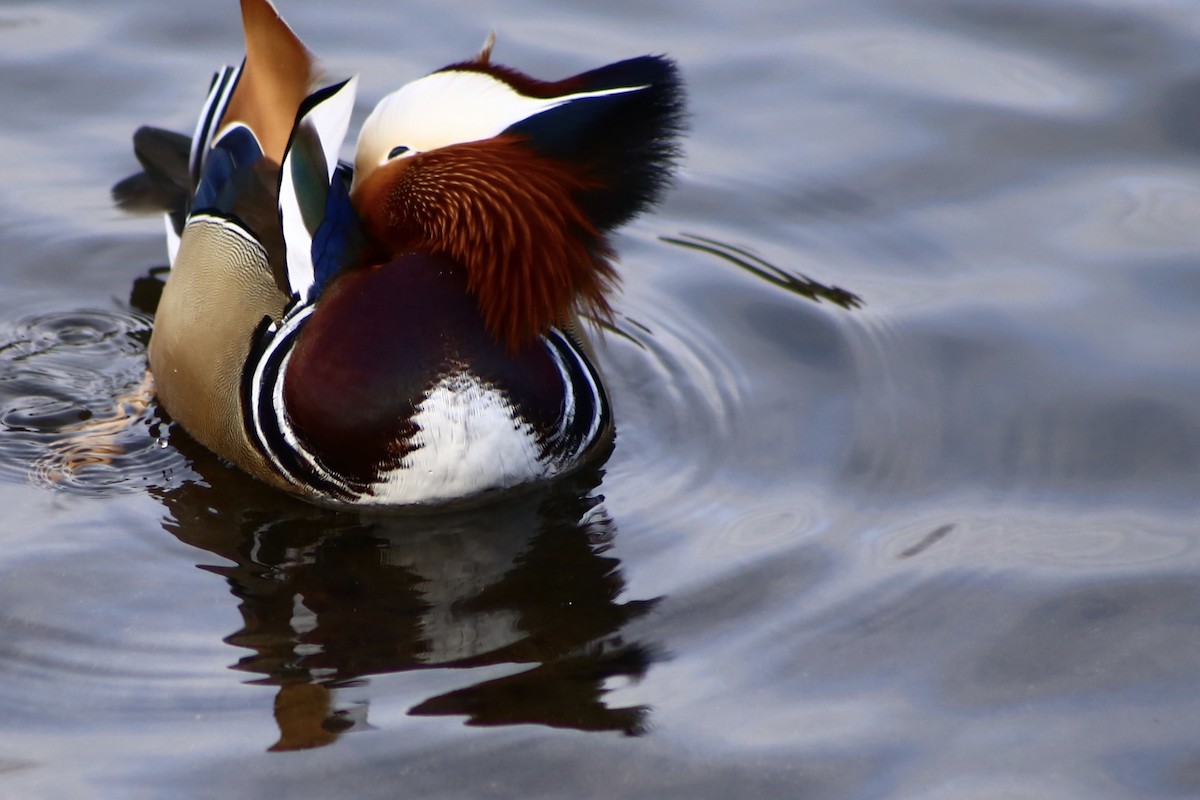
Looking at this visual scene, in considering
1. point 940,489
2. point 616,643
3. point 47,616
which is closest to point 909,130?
point 940,489

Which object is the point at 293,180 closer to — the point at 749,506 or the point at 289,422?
the point at 289,422

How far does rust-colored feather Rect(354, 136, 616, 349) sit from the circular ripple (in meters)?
1.30

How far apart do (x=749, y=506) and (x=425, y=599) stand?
3.67 feet

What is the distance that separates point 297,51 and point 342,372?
4.20 ft

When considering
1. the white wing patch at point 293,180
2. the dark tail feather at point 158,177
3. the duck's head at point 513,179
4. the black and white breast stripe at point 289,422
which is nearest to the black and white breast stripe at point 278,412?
the black and white breast stripe at point 289,422

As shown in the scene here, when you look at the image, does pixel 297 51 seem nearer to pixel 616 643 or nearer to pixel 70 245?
pixel 70 245

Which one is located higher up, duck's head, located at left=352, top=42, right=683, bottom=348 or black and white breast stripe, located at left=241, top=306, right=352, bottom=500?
duck's head, located at left=352, top=42, right=683, bottom=348

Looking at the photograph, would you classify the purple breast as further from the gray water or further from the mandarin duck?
the gray water

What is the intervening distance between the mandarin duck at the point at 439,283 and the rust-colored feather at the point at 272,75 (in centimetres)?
48

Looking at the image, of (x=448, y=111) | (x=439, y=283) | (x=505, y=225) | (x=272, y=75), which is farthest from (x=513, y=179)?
(x=272, y=75)

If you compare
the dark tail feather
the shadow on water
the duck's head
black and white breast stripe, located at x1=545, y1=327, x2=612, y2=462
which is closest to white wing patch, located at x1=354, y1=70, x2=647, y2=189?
the duck's head

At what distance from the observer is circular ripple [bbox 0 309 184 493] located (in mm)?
5543

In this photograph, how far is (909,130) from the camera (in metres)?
7.79

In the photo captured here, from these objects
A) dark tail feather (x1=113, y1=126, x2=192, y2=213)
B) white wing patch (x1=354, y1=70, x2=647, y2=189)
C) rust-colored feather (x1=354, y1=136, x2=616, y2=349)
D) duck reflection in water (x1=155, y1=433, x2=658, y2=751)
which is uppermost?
dark tail feather (x1=113, y1=126, x2=192, y2=213)
